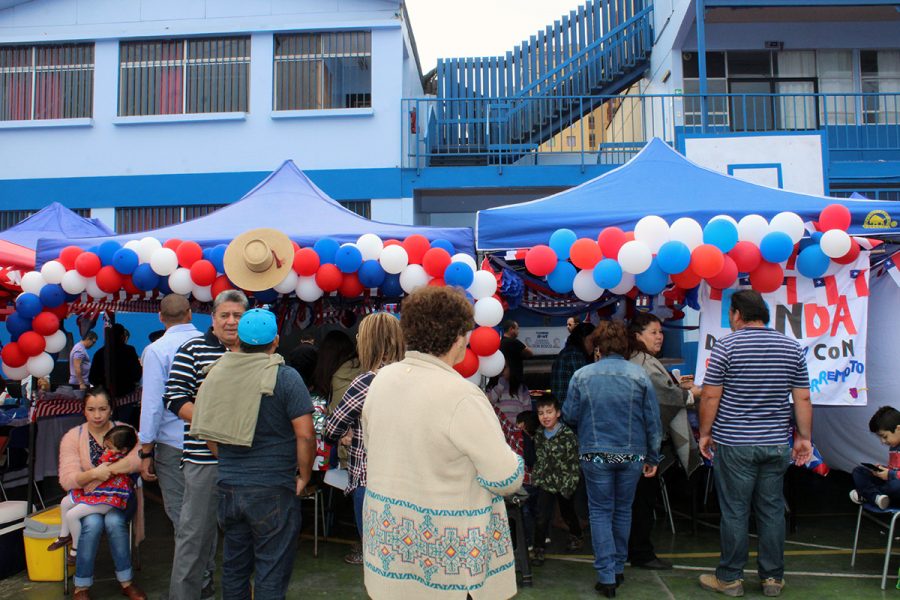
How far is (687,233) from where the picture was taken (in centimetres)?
491

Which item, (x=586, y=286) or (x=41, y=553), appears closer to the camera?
(x=41, y=553)

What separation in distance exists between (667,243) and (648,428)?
128 cm

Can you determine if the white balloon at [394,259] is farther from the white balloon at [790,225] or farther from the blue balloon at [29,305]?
the blue balloon at [29,305]

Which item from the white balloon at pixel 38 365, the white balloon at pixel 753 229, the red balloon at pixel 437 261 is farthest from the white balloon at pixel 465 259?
the white balloon at pixel 38 365

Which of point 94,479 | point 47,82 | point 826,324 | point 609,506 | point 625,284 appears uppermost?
point 47,82

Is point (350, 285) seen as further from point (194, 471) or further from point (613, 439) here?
point (613, 439)

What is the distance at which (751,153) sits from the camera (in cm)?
1016

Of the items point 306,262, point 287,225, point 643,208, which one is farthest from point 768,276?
point 287,225

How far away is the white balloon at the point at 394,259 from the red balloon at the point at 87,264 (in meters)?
2.16

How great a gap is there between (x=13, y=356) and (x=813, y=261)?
5.93m

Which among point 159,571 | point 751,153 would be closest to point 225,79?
point 751,153

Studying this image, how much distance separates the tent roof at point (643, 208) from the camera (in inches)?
204

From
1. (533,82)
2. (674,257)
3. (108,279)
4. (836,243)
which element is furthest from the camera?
(533,82)

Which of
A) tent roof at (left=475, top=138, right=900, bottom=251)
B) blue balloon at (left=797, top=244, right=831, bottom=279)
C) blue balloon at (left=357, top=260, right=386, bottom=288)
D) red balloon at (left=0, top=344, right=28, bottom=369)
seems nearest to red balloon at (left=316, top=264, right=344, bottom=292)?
blue balloon at (left=357, top=260, right=386, bottom=288)
